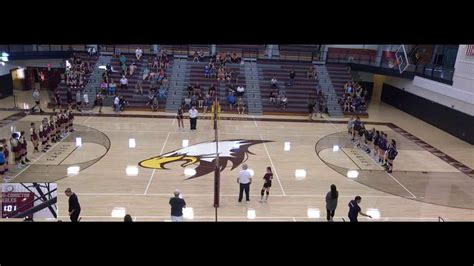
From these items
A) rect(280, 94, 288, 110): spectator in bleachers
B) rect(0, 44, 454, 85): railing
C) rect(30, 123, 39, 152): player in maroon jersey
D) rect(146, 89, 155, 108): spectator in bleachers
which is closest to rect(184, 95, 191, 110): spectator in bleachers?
rect(146, 89, 155, 108): spectator in bleachers

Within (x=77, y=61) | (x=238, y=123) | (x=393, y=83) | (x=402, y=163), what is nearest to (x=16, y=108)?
(x=77, y=61)

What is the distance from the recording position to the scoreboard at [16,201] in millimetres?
7168

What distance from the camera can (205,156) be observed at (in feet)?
46.7

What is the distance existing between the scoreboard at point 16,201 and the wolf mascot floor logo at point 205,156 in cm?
563

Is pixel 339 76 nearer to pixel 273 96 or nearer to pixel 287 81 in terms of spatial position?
pixel 287 81

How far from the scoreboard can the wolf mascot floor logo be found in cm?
563

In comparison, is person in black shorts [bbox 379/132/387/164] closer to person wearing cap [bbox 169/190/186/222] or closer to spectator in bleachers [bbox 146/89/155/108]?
person wearing cap [bbox 169/190/186/222]

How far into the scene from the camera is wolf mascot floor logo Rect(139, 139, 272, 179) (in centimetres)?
1323

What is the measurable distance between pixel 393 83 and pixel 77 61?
21.4 metres

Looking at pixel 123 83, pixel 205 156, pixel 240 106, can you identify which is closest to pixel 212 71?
pixel 240 106

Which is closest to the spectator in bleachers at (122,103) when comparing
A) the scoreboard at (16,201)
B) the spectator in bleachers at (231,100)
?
the spectator in bleachers at (231,100)

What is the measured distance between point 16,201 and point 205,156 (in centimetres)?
762
